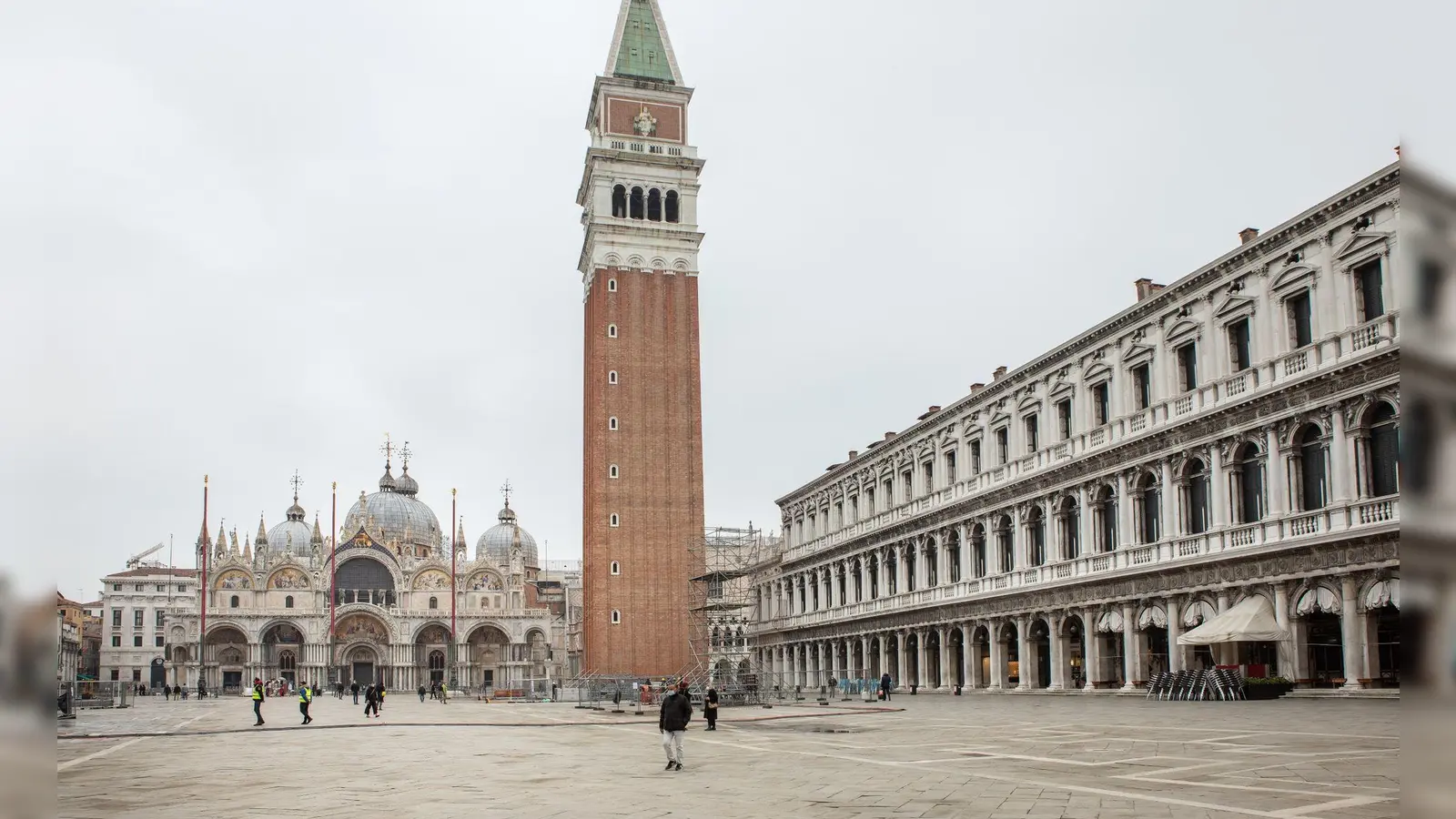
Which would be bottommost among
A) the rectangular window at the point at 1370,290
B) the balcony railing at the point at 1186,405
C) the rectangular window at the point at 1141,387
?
the balcony railing at the point at 1186,405

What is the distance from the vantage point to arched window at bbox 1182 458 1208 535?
3781cm

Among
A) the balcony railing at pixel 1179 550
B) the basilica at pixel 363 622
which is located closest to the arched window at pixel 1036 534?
the balcony railing at pixel 1179 550

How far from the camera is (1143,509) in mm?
41000

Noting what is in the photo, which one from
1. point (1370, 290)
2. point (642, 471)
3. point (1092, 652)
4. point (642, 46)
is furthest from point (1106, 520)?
point (642, 46)

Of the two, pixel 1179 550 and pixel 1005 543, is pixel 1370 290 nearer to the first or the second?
pixel 1179 550

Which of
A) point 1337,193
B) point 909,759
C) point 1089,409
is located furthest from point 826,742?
point 1089,409

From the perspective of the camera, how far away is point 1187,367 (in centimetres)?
3944

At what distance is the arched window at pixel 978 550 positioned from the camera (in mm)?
52656

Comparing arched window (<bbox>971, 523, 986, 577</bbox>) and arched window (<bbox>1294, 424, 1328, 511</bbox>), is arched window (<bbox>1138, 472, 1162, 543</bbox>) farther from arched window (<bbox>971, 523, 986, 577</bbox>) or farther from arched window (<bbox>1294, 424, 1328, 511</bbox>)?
arched window (<bbox>971, 523, 986, 577</bbox>)

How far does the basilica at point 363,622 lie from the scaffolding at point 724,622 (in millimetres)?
18199

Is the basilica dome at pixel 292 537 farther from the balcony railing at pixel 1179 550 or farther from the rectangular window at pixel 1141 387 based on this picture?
the rectangular window at pixel 1141 387

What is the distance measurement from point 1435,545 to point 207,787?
19.1 m

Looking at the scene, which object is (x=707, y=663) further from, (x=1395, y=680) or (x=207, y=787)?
(x=207, y=787)

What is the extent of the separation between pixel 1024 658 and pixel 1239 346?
16032 millimetres
